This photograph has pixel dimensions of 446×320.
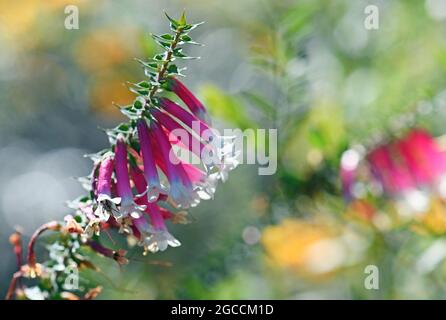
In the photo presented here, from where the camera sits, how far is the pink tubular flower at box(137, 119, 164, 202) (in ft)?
3.96

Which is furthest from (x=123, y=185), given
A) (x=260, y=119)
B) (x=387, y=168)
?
(x=260, y=119)

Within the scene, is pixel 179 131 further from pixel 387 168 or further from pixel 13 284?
pixel 387 168

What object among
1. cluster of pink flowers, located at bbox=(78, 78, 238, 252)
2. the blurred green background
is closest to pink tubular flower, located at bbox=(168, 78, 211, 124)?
cluster of pink flowers, located at bbox=(78, 78, 238, 252)

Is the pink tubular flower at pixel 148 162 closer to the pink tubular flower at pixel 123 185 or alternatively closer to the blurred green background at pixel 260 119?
the pink tubular flower at pixel 123 185

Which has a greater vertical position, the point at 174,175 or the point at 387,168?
the point at 387,168

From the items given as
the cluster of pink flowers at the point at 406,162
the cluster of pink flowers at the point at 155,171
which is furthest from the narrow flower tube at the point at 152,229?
the cluster of pink flowers at the point at 406,162

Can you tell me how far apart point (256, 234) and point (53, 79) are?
4.02 ft

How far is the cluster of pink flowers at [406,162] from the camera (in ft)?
6.28

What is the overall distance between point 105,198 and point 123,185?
0.04 metres

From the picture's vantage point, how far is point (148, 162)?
4.03 feet

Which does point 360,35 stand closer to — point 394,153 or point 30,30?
point 394,153

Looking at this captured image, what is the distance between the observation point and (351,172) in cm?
182
